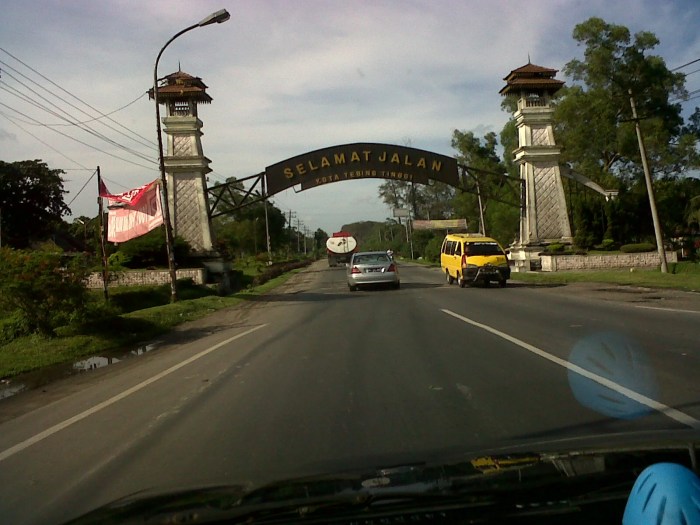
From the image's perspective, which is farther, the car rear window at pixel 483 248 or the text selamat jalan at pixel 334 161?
the text selamat jalan at pixel 334 161

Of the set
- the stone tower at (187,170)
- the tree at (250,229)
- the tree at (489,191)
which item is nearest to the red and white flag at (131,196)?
the stone tower at (187,170)

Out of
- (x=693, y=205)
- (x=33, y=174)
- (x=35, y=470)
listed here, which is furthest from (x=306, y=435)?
(x=693, y=205)

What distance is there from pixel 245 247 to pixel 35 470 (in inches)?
3064

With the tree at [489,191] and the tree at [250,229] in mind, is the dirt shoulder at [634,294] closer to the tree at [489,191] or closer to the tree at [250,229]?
the tree at [489,191]

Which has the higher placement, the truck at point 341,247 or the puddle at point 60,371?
the truck at point 341,247

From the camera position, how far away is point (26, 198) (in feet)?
130

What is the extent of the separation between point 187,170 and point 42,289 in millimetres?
18459

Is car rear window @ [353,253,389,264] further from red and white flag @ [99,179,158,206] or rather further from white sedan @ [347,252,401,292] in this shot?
red and white flag @ [99,179,158,206]

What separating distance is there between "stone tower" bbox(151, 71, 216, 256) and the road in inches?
724

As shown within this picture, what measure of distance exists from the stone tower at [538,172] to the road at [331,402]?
2033 cm

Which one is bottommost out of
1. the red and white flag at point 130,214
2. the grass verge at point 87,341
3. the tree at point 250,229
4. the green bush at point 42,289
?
the grass verge at point 87,341

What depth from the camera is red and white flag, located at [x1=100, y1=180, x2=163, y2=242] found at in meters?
23.9

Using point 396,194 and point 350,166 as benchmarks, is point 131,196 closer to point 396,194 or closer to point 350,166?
point 350,166

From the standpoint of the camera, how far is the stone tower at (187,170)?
105 ft
